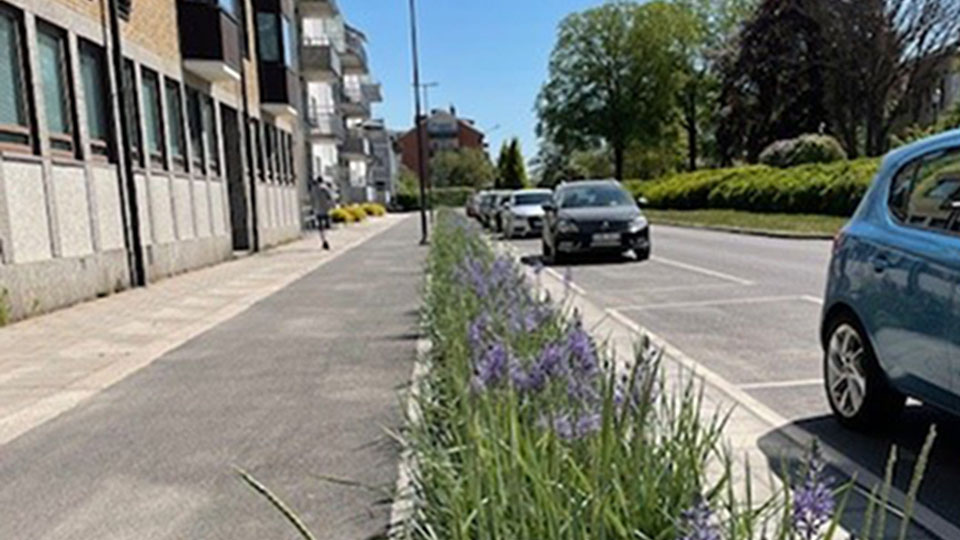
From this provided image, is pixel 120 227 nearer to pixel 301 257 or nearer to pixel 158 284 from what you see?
pixel 158 284

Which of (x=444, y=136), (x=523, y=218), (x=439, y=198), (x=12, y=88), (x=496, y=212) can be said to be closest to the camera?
(x=12, y=88)

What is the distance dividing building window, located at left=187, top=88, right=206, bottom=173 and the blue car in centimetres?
1555

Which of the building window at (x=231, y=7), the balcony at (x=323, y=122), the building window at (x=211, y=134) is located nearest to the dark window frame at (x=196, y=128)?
the building window at (x=211, y=134)

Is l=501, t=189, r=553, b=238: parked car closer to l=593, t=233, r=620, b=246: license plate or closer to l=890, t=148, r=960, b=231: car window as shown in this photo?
l=593, t=233, r=620, b=246: license plate

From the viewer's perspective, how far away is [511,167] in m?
88.6

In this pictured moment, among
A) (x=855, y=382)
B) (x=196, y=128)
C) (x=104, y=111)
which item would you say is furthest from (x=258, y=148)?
(x=855, y=382)

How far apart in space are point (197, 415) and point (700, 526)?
4423 millimetres

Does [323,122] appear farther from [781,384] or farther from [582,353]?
[582,353]

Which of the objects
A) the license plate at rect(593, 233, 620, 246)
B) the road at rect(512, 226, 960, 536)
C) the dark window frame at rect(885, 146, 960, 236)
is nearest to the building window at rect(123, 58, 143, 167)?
the road at rect(512, 226, 960, 536)

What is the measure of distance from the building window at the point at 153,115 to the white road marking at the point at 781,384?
12.6m

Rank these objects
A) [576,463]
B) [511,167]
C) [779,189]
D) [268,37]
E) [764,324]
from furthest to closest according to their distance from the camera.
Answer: [511,167] < [779,189] < [268,37] < [764,324] < [576,463]

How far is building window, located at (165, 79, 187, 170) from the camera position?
53.8 ft

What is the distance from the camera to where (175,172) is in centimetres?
1591

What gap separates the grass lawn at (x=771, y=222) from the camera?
20.5 metres
